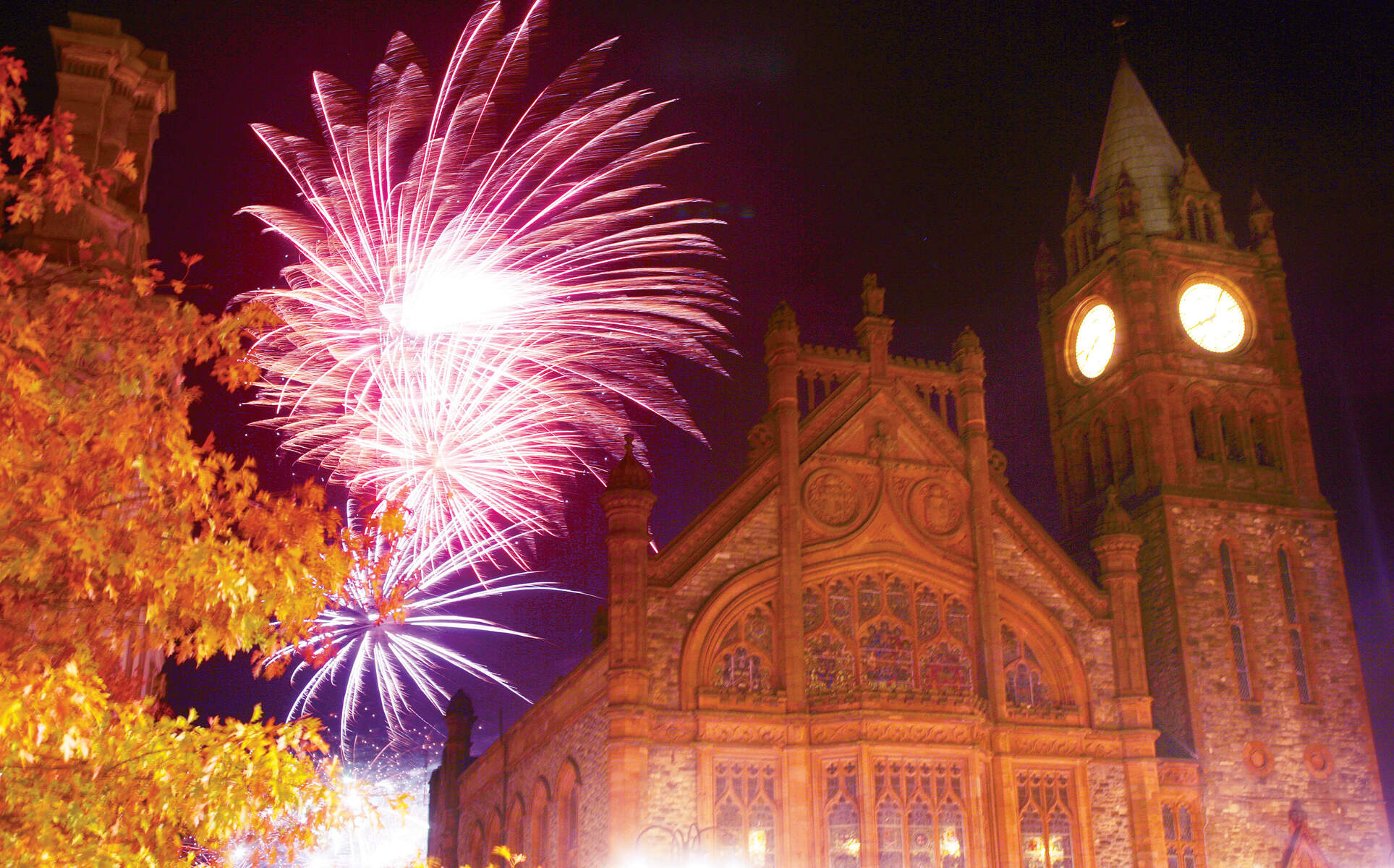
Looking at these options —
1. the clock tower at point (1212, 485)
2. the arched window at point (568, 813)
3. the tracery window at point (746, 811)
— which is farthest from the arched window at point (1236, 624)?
the arched window at point (568, 813)

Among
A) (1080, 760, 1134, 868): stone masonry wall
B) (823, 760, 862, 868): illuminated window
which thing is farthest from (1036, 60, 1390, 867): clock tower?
(823, 760, 862, 868): illuminated window

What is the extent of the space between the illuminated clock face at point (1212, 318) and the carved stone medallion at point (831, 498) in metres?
16.5

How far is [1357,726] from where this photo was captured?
4291 cm

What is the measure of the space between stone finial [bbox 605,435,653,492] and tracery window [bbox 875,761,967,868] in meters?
10.2

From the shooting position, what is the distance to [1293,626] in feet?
144

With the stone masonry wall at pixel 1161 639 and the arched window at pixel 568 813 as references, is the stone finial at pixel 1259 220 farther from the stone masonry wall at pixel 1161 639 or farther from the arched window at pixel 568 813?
the arched window at pixel 568 813

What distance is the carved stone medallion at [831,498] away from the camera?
39.0 metres

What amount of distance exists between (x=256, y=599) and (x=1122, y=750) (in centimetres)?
3169

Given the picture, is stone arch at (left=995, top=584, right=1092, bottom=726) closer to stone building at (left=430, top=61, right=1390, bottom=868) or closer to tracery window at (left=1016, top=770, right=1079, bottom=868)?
stone building at (left=430, top=61, right=1390, bottom=868)

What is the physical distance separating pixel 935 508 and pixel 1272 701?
13.3m

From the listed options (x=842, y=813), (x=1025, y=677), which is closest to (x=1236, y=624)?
(x=1025, y=677)

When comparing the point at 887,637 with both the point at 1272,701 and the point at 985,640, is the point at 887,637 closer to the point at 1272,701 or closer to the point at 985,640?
the point at 985,640

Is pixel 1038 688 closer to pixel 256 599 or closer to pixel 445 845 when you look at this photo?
pixel 445 845

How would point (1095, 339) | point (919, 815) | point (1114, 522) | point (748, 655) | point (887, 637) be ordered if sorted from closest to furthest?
1. point (919, 815)
2. point (748, 655)
3. point (887, 637)
4. point (1114, 522)
5. point (1095, 339)
